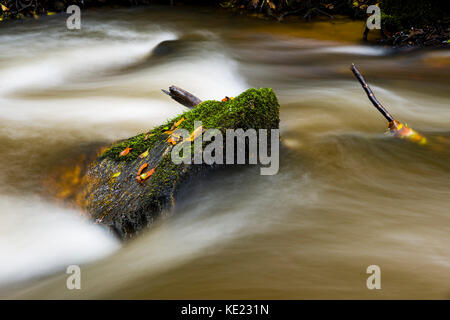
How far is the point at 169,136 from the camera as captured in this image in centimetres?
354

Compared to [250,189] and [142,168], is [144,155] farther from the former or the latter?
[250,189]

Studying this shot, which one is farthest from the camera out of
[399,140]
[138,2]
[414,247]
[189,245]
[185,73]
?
[138,2]

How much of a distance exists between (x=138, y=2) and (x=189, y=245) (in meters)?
11.7

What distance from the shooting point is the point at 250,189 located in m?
3.18

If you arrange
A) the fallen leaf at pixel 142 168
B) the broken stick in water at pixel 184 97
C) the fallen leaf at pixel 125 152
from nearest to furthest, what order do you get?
the fallen leaf at pixel 142 168
the fallen leaf at pixel 125 152
the broken stick in water at pixel 184 97

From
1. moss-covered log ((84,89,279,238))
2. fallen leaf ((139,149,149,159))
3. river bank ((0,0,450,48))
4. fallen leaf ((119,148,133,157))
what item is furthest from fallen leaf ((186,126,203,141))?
river bank ((0,0,450,48))

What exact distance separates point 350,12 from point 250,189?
9563mm

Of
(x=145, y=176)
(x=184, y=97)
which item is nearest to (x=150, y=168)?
(x=145, y=176)

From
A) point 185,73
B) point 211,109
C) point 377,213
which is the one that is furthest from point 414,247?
point 185,73

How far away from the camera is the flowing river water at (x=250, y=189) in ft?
6.82

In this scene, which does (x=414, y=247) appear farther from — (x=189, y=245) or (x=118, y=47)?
(x=118, y=47)

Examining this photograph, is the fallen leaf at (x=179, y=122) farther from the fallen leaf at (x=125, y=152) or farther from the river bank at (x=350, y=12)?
the river bank at (x=350, y=12)

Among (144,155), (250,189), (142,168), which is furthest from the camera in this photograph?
(144,155)

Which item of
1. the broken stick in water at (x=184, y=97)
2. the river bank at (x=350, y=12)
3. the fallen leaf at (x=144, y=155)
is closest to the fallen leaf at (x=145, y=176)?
the fallen leaf at (x=144, y=155)
